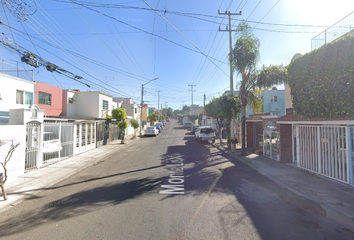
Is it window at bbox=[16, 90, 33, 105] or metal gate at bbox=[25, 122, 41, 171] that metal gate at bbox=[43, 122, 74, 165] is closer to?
metal gate at bbox=[25, 122, 41, 171]

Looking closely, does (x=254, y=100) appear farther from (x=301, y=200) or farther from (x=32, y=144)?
(x=32, y=144)

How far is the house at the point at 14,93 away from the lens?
540 inches

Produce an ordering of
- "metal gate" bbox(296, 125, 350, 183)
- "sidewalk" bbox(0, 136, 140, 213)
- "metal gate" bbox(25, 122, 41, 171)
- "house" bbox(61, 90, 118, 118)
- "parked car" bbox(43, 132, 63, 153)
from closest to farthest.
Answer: "sidewalk" bbox(0, 136, 140, 213) → "metal gate" bbox(296, 125, 350, 183) → "metal gate" bbox(25, 122, 41, 171) → "parked car" bbox(43, 132, 63, 153) → "house" bbox(61, 90, 118, 118)

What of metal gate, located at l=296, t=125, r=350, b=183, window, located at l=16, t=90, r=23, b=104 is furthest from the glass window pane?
metal gate, located at l=296, t=125, r=350, b=183

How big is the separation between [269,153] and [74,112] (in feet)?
69.2

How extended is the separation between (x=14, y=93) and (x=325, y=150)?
20461mm

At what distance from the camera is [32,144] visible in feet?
27.6

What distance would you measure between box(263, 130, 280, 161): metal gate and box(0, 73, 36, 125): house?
16.9 meters

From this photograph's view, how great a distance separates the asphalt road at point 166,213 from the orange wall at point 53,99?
15303 millimetres

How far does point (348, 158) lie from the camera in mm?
6035

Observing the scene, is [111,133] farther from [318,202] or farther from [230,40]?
[318,202]

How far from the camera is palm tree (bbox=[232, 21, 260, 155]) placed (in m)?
11.5

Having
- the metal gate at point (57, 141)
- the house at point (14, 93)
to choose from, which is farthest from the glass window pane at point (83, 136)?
the house at point (14, 93)

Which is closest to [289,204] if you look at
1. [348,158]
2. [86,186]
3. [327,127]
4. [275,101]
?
[348,158]
